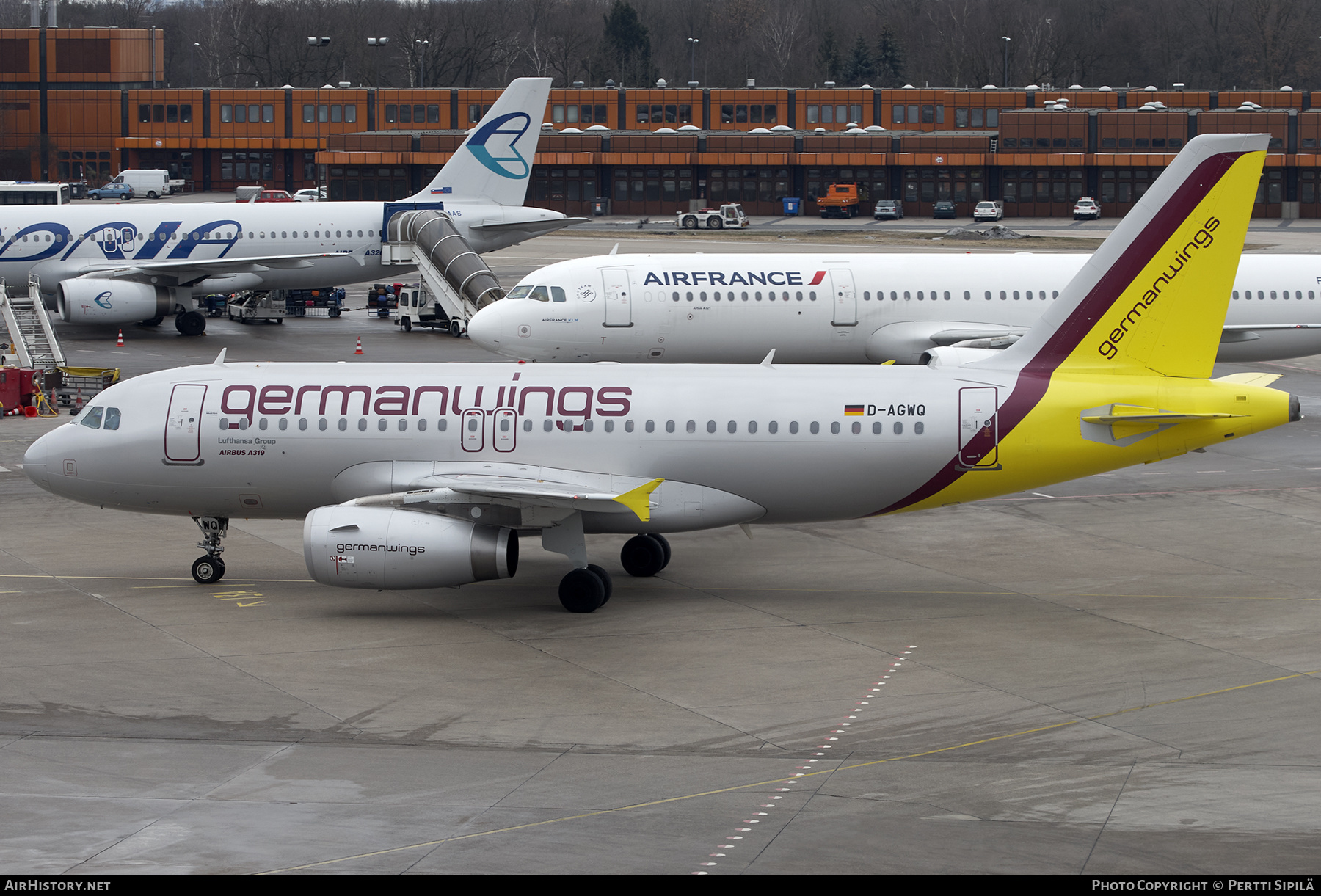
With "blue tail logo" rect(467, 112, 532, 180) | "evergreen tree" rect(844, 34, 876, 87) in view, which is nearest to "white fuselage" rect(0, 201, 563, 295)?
"blue tail logo" rect(467, 112, 532, 180)

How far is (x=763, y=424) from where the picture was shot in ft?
92.3

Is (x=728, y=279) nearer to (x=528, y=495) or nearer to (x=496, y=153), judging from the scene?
(x=528, y=495)

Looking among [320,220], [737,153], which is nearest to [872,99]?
[737,153]

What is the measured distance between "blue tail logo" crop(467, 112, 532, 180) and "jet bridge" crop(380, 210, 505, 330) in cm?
423

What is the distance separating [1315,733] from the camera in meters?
21.1

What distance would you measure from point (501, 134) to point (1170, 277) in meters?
50.1

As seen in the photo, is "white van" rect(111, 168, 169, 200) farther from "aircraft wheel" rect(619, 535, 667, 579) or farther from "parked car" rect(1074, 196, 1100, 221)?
"aircraft wheel" rect(619, 535, 667, 579)

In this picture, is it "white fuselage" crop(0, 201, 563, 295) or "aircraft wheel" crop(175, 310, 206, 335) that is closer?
"aircraft wheel" crop(175, 310, 206, 335)

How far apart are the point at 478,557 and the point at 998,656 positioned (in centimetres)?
875

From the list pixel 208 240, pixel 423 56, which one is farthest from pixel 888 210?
pixel 208 240

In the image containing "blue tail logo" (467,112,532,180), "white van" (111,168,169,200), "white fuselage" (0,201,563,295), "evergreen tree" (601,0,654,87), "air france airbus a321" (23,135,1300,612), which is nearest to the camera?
"air france airbus a321" (23,135,1300,612)

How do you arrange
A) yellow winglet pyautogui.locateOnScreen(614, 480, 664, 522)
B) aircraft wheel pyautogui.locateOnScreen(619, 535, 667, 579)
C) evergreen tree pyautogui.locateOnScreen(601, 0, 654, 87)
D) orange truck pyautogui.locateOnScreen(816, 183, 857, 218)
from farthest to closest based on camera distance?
evergreen tree pyautogui.locateOnScreen(601, 0, 654, 87)
orange truck pyautogui.locateOnScreen(816, 183, 857, 218)
aircraft wheel pyautogui.locateOnScreen(619, 535, 667, 579)
yellow winglet pyautogui.locateOnScreen(614, 480, 664, 522)

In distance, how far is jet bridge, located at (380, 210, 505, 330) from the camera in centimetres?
6388

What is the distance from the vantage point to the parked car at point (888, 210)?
133750 millimetres
